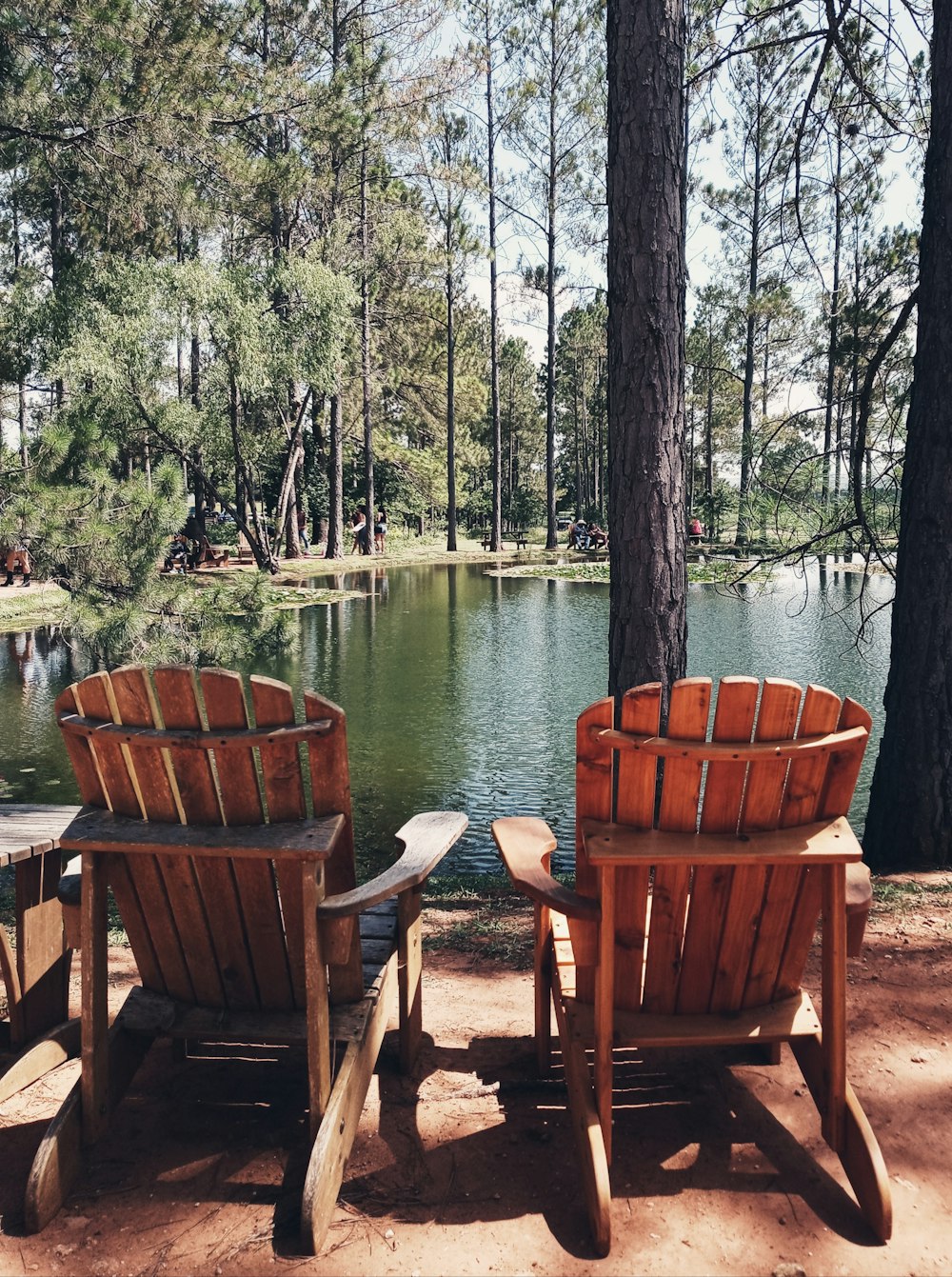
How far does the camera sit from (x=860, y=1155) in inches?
80.2

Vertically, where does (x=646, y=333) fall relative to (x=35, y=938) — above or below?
above

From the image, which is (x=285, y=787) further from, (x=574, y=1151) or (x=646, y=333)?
(x=646, y=333)

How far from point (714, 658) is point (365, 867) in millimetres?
6842

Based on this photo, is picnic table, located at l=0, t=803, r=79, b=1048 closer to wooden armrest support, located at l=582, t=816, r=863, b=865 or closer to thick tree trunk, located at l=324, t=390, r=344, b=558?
wooden armrest support, located at l=582, t=816, r=863, b=865

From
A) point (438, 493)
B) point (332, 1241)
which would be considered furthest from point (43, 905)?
point (438, 493)

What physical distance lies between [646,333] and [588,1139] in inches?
120

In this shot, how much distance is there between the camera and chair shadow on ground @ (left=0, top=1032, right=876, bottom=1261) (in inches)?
81.0

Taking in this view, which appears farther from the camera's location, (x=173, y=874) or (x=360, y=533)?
(x=360, y=533)

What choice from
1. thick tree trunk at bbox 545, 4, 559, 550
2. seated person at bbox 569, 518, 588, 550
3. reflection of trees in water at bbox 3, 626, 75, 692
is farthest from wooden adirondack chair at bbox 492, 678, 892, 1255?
seated person at bbox 569, 518, 588, 550

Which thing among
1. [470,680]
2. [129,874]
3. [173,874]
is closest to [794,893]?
[173,874]

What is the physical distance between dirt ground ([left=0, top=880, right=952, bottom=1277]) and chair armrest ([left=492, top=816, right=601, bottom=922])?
0.63m

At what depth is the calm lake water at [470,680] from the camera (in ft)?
22.8

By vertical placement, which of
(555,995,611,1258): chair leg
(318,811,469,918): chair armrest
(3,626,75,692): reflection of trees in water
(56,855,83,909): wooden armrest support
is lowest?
(3,626,75,692): reflection of trees in water

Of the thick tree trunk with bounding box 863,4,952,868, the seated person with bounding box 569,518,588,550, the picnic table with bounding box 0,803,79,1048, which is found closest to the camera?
the picnic table with bounding box 0,803,79,1048
